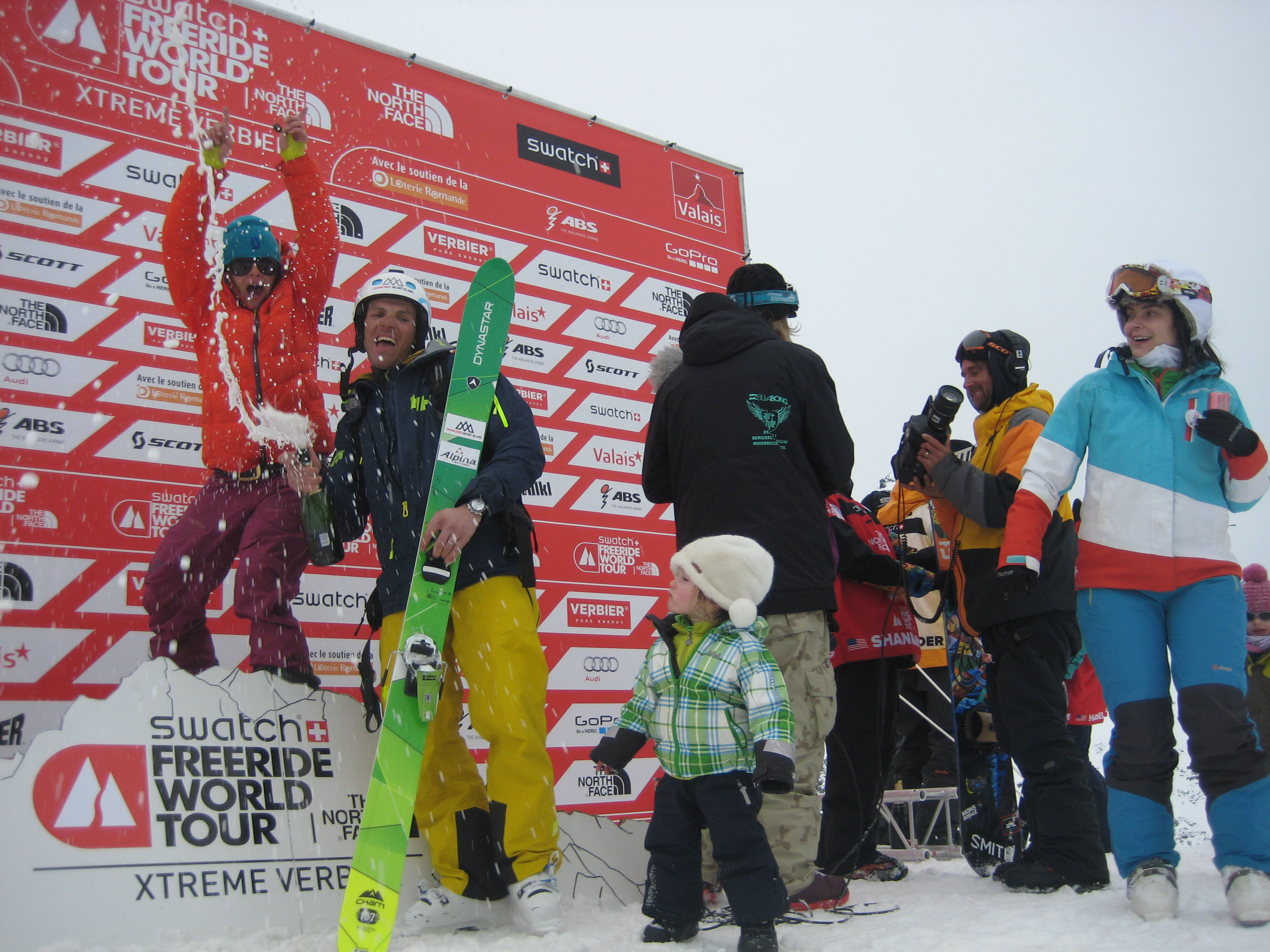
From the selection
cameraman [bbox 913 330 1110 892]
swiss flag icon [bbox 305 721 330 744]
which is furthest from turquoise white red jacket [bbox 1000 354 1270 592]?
swiss flag icon [bbox 305 721 330 744]

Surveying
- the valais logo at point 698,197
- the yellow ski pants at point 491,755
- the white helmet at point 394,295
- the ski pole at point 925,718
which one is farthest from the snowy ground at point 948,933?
the valais logo at point 698,197

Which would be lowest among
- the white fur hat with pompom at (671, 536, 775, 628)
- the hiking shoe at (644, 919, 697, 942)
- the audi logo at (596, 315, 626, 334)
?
the hiking shoe at (644, 919, 697, 942)

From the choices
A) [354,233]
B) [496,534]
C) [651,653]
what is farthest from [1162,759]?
[354,233]

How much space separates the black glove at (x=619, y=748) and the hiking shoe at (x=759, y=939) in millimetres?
500

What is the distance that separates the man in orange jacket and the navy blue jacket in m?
0.21

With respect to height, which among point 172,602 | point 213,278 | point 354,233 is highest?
point 354,233

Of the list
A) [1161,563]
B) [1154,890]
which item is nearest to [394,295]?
[1161,563]

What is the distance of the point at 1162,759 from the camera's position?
8.65ft

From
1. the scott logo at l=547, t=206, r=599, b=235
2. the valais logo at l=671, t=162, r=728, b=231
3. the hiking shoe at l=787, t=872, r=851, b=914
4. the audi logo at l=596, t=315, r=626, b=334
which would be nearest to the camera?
the hiking shoe at l=787, t=872, r=851, b=914

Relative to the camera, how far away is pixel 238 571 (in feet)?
10.3

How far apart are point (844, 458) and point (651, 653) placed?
→ 878 mm

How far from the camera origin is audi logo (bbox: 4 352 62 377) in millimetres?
3502

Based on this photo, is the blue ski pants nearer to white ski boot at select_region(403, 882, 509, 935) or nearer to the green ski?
white ski boot at select_region(403, 882, 509, 935)

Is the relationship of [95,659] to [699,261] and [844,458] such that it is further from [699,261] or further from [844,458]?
[699,261]
